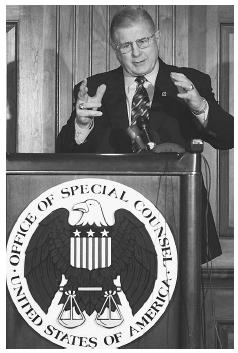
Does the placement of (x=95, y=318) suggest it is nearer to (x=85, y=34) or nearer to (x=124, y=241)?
(x=124, y=241)

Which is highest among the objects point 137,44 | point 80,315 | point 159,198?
point 137,44

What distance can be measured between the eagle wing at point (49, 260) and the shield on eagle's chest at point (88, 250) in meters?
0.02

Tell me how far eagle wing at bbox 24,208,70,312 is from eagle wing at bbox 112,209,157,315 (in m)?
0.11

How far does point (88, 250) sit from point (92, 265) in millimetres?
35

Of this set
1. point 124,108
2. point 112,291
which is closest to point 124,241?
point 112,291

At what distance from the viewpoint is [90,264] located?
1622 millimetres

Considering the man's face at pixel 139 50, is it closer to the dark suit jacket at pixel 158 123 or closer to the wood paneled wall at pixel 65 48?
the dark suit jacket at pixel 158 123

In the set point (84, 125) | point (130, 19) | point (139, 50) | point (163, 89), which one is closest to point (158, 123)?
point (163, 89)

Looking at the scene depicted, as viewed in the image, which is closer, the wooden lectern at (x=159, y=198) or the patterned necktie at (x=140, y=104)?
the wooden lectern at (x=159, y=198)

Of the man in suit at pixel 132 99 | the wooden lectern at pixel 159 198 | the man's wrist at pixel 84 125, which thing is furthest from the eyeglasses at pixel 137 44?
the wooden lectern at pixel 159 198

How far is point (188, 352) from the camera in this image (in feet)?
5.29

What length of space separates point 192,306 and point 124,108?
965 mm

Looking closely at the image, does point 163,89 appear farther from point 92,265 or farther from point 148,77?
point 92,265

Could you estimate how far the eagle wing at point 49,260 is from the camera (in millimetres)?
1622
